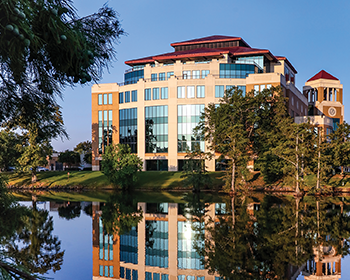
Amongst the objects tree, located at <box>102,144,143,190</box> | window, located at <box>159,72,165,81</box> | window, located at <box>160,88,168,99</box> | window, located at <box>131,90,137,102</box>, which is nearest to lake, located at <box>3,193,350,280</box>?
tree, located at <box>102,144,143,190</box>

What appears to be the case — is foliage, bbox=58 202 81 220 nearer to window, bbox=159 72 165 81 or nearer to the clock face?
window, bbox=159 72 165 81

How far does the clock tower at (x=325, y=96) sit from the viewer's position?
10275cm

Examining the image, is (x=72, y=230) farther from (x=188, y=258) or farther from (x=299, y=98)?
(x=299, y=98)

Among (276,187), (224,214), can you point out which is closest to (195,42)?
(276,187)

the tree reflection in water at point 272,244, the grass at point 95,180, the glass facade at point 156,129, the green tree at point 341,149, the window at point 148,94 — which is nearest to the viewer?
the tree reflection in water at point 272,244

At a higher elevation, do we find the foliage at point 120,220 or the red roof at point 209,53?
the red roof at point 209,53

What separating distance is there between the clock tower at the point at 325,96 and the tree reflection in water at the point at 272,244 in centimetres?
8337

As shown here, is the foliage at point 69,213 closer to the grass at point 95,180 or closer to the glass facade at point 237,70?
the grass at point 95,180

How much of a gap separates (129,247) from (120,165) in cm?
3739

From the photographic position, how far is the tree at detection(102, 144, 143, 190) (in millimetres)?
53094

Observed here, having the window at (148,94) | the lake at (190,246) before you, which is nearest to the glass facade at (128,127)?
the window at (148,94)

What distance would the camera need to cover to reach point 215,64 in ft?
245

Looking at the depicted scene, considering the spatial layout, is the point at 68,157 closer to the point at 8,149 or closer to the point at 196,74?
the point at 8,149

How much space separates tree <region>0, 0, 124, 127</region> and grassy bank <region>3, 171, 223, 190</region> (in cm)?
4723
